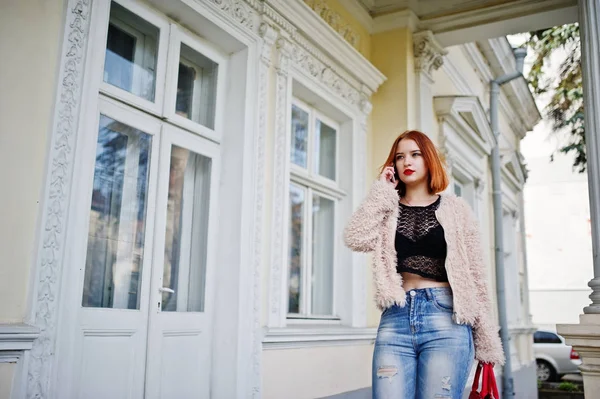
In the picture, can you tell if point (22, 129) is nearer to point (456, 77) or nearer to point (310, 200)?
point (310, 200)

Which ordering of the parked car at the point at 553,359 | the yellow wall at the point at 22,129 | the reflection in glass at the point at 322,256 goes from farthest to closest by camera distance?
the parked car at the point at 553,359 < the reflection in glass at the point at 322,256 < the yellow wall at the point at 22,129

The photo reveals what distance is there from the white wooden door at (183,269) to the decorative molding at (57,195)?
0.93 meters

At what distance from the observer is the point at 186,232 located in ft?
14.1

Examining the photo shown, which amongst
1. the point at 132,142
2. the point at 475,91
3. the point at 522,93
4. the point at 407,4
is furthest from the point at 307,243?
the point at 522,93

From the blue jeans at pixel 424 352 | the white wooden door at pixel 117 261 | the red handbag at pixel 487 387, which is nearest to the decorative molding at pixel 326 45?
the white wooden door at pixel 117 261

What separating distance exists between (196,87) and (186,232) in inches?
41.1

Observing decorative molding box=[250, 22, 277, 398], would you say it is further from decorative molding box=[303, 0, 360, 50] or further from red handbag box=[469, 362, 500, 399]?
red handbag box=[469, 362, 500, 399]

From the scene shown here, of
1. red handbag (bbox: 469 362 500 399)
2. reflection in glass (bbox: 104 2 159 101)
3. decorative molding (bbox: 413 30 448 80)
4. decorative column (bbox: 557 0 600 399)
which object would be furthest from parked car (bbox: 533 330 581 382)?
red handbag (bbox: 469 362 500 399)

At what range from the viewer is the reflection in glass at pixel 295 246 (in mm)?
5457

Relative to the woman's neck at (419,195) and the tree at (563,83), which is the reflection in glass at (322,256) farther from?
the tree at (563,83)

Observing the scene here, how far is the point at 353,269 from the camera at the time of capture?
5.90 m

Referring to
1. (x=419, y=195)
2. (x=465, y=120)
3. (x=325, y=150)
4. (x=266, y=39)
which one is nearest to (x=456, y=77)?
(x=465, y=120)

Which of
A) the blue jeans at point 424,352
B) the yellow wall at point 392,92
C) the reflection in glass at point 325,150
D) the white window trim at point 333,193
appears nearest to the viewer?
the blue jeans at point 424,352

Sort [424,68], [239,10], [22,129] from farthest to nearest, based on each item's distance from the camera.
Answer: [424,68] → [239,10] → [22,129]
